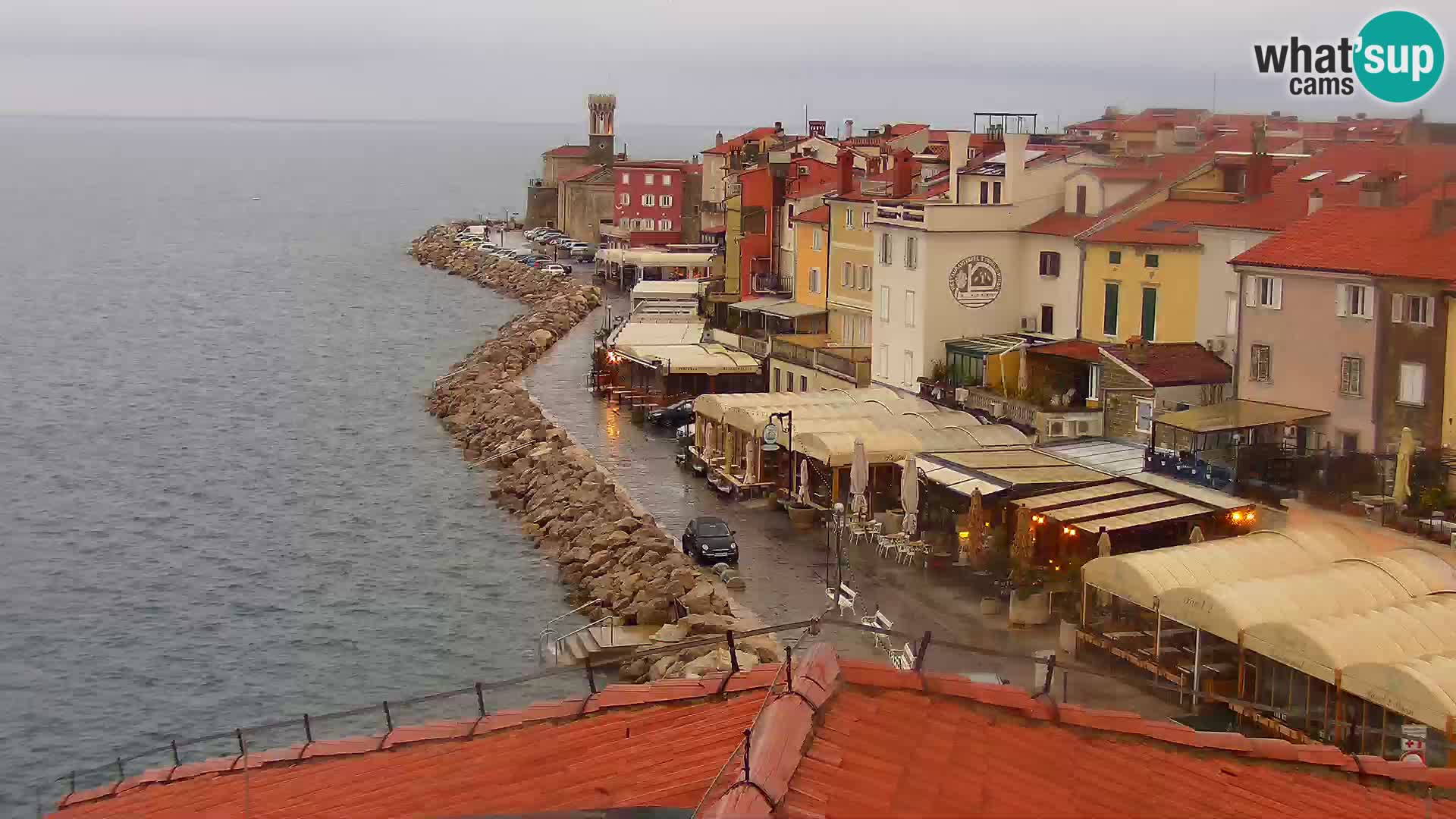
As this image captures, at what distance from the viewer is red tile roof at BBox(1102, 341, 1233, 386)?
29.9m

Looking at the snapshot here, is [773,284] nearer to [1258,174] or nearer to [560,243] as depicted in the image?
[1258,174]

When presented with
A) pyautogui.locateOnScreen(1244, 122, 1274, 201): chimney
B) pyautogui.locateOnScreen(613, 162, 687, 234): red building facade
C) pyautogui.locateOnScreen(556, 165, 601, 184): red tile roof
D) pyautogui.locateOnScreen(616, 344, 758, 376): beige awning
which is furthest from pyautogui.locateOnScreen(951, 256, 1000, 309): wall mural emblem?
pyautogui.locateOnScreen(556, 165, 601, 184): red tile roof

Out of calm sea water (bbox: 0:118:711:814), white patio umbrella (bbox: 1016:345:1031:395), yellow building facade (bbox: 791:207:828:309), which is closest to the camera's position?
calm sea water (bbox: 0:118:711:814)

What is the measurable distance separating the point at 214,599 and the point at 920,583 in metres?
15.2

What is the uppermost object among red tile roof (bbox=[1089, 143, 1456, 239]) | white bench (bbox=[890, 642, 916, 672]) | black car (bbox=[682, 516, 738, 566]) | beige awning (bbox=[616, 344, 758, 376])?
red tile roof (bbox=[1089, 143, 1456, 239])

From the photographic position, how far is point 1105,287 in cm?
3450

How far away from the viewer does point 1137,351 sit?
31078 millimetres

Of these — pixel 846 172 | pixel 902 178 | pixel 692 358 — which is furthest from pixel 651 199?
pixel 902 178

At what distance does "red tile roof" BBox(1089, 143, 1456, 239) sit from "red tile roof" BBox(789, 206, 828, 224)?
44.8 ft

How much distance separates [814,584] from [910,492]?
2.26 m

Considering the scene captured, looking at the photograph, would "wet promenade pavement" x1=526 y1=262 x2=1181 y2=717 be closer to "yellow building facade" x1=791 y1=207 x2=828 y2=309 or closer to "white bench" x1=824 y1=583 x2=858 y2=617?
"white bench" x1=824 y1=583 x2=858 y2=617

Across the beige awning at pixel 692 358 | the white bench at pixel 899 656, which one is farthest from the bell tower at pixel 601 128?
the white bench at pixel 899 656

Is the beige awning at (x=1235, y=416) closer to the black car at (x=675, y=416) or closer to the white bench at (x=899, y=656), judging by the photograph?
the white bench at (x=899, y=656)

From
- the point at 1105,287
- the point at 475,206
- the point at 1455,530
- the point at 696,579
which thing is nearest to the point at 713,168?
the point at 1105,287
